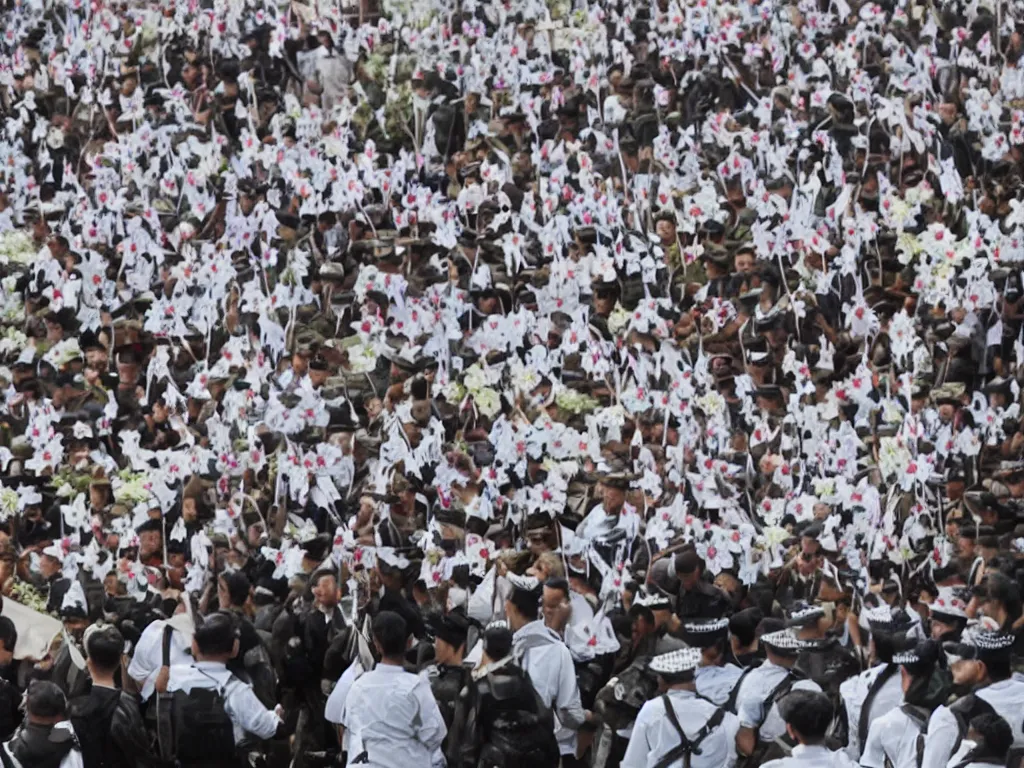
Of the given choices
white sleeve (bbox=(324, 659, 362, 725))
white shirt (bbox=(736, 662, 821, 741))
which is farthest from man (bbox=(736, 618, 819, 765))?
white sleeve (bbox=(324, 659, 362, 725))

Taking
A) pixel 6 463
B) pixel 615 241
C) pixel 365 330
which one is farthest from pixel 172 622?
pixel 615 241

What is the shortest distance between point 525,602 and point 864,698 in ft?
5.10

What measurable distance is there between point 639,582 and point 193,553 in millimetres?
2696

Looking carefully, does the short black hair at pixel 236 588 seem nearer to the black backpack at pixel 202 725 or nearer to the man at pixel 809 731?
the black backpack at pixel 202 725

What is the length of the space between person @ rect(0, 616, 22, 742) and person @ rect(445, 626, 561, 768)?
1.97 meters

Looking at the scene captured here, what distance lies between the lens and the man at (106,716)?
924cm

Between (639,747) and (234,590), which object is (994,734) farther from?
(234,590)

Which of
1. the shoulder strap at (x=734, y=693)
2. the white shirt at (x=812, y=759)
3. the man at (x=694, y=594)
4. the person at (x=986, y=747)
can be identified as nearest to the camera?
the white shirt at (x=812, y=759)

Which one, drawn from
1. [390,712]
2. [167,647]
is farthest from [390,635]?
[167,647]

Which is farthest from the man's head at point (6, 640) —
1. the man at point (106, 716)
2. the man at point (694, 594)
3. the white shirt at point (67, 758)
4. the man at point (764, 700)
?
the man at point (764, 700)

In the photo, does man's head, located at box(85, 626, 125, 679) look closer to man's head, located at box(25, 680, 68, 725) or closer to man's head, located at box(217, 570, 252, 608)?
man's head, located at box(25, 680, 68, 725)

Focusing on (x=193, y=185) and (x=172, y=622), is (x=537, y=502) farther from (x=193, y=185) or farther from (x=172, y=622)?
(x=193, y=185)

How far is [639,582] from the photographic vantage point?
1179cm

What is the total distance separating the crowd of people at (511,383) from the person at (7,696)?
20mm
